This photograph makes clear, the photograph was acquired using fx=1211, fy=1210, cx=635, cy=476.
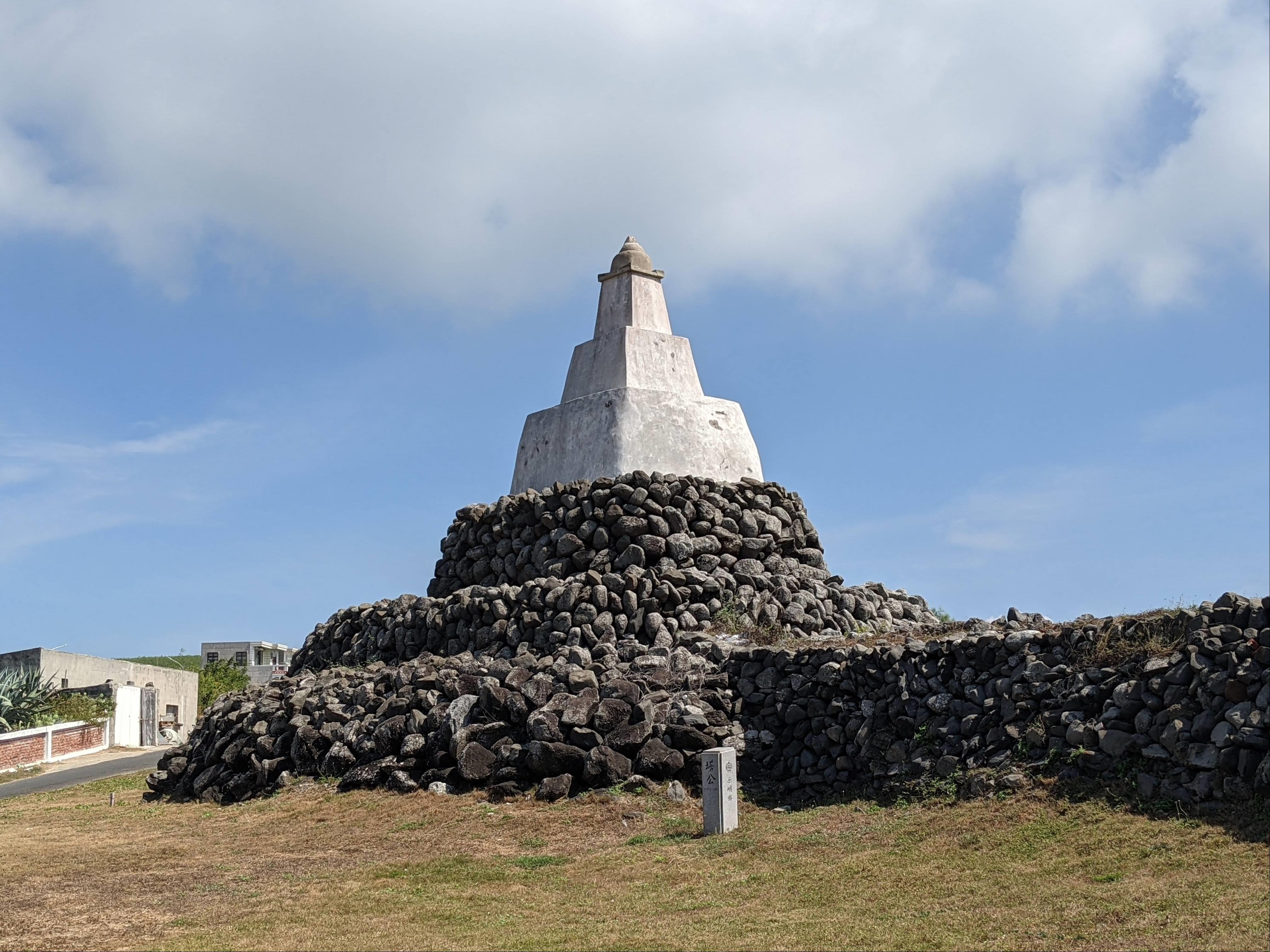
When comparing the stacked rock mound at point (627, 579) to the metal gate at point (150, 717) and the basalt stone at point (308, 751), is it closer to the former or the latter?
the basalt stone at point (308, 751)

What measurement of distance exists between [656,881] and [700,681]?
4.05 meters

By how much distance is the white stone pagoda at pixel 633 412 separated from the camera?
57.2 feet

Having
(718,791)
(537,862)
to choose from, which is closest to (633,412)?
(718,791)

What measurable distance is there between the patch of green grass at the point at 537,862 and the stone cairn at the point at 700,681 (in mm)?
1614

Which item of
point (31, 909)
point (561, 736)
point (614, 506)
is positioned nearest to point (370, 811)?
point (561, 736)

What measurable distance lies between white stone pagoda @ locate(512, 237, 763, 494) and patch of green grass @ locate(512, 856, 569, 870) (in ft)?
26.3

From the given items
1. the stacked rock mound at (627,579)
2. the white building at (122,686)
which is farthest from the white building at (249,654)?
the stacked rock mound at (627,579)

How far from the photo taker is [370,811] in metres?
11.7

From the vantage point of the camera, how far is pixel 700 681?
1280cm

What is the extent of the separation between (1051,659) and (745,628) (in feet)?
14.6

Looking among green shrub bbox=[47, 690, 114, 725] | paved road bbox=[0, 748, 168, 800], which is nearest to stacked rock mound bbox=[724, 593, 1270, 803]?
paved road bbox=[0, 748, 168, 800]

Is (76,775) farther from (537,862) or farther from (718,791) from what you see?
(718,791)

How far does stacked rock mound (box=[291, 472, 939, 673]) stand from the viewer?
49.2ft

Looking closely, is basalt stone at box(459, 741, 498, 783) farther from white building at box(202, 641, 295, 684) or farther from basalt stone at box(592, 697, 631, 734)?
white building at box(202, 641, 295, 684)
